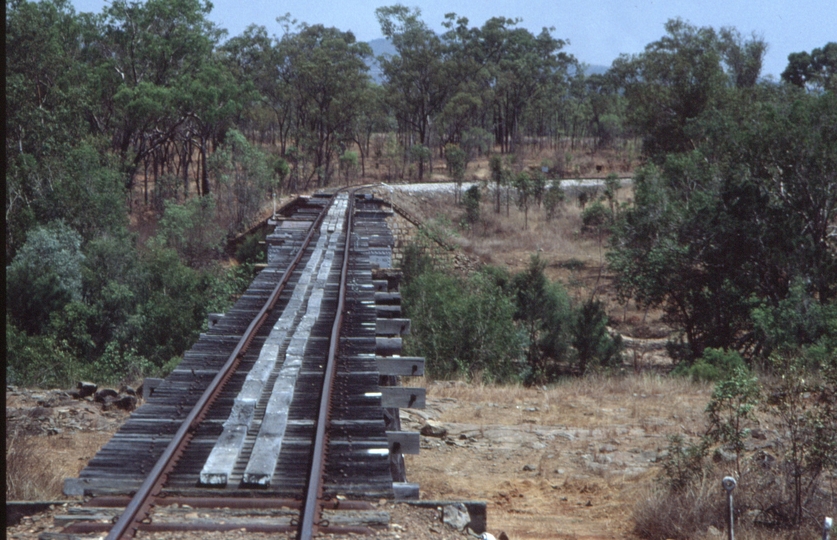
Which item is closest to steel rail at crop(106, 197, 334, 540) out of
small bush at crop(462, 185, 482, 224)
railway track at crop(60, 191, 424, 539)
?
railway track at crop(60, 191, 424, 539)

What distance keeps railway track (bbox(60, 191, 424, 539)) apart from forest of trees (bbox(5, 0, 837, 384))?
24.3ft

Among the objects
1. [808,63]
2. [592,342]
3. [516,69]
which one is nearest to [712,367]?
[592,342]

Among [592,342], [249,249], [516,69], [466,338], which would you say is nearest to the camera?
[466,338]

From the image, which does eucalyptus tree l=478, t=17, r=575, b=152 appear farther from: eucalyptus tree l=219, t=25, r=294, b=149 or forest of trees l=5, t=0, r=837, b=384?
eucalyptus tree l=219, t=25, r=294, b=149

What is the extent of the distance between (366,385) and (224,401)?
1.26m

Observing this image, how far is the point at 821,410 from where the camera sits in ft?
26.8

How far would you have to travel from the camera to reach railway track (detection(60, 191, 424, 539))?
509cm

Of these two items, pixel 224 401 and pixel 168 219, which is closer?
pixel 224 401

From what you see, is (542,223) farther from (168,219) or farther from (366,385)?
(366,385)

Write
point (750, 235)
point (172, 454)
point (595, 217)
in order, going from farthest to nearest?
point (595, 217), point (750, 235), point (172, 454)

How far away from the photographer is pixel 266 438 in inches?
237

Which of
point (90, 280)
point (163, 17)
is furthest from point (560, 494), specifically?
point (163, 17)

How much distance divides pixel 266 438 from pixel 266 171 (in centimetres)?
3385

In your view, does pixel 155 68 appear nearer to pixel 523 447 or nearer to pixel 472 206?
pixel 472 206
